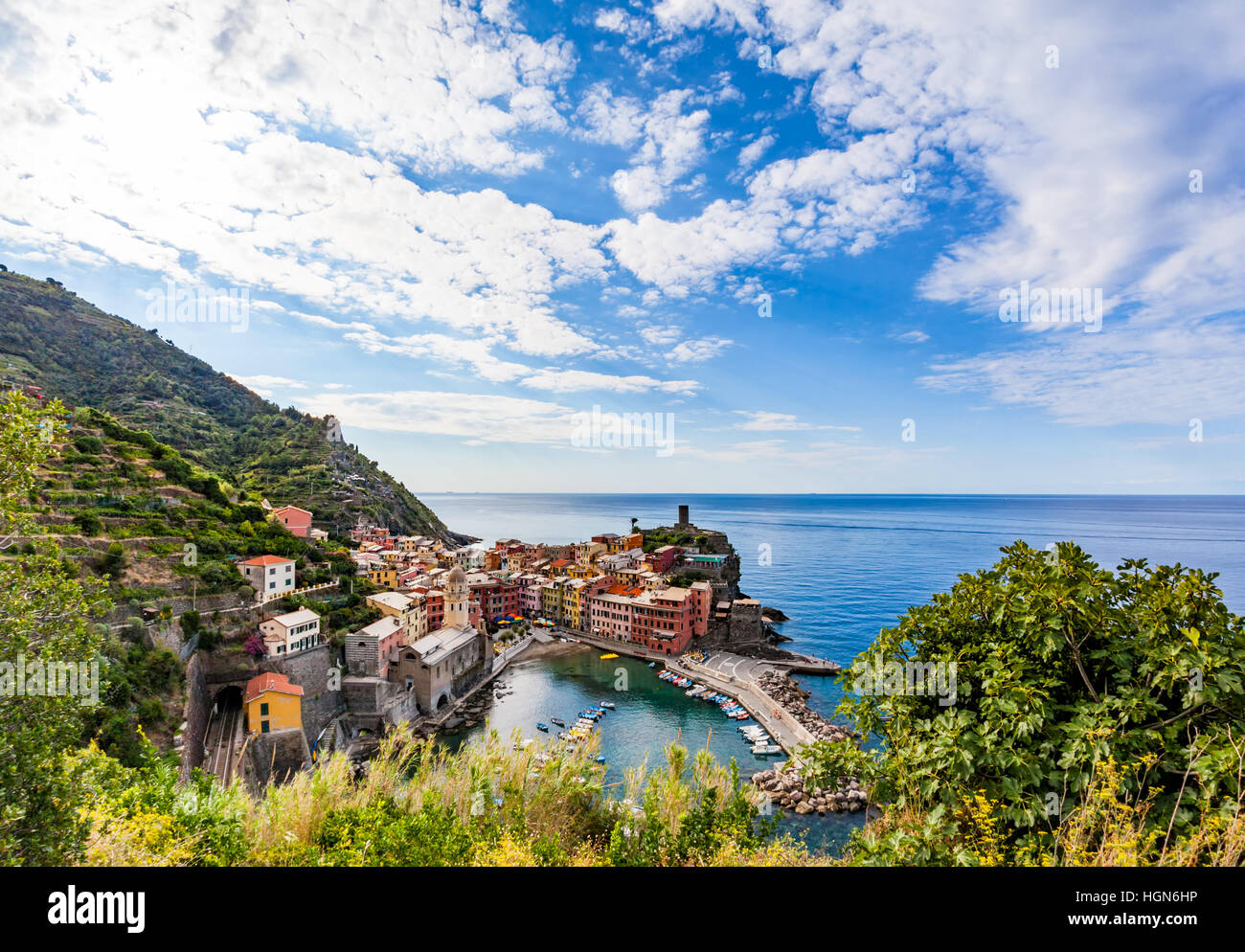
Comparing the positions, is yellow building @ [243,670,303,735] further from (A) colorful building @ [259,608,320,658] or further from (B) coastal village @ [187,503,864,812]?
(A) colorful building @ [259,608,320,658]

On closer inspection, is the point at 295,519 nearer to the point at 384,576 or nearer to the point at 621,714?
the point at 384,576

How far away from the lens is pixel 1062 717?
13.9 ft

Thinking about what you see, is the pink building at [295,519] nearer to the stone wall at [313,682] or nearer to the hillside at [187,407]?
the hillside at [187,407]

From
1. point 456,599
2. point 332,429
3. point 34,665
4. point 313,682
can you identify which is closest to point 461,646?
point 456,599

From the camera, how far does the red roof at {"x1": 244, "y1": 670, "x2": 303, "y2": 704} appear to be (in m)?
17.7

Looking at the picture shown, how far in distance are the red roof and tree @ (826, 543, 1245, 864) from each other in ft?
65.6

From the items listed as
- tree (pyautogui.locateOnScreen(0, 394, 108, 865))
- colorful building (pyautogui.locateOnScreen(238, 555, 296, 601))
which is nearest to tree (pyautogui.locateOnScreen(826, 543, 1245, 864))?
tree (pyautogui.locateOnScreen(0, 394, 108, 865))

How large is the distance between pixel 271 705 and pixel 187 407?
57.2 meters

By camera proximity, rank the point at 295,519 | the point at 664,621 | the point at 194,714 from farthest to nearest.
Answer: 1. the point at 295,519
2. the point at 664,621
3. the point at 194,714

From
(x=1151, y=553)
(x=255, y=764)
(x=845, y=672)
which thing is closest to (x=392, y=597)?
(x=255, y=764)

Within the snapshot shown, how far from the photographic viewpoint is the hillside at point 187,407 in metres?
46.9

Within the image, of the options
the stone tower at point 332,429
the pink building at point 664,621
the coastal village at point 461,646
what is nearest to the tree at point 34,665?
the coastal village at point 461,646
